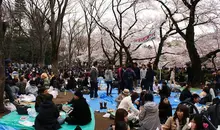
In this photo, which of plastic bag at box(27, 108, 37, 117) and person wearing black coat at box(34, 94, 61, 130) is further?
plastic bag at box(27, 108, 37, 117)

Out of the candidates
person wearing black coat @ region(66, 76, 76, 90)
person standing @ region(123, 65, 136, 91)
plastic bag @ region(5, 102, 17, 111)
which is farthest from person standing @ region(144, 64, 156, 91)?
plastic bag @ region(5, 102, 17, 111)

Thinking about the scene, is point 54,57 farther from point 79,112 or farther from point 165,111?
point 165,111

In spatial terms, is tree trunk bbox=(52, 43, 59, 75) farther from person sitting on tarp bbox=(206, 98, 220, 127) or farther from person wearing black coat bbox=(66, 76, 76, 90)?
person sitting on tarp bbox=(206, 98, 220, 127)

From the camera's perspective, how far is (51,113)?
214 inches

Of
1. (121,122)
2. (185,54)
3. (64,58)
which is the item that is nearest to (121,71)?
(121,122)

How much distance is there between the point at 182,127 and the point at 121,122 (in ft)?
4.92

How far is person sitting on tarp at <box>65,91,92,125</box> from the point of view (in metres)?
6.54

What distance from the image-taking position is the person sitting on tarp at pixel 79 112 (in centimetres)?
654

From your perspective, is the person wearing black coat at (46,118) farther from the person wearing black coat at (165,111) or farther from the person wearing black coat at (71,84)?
the person wearing black coat at (71,84)

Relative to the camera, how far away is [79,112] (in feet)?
21.6

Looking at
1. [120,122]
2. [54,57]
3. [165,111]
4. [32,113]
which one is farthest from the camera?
[54,57]

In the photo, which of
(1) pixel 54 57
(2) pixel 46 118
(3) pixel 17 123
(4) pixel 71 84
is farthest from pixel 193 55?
(2) pixel 46 118

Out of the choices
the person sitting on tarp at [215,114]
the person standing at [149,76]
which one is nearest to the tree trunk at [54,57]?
the person standing at [149,76]

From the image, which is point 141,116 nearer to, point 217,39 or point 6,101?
point 6,101
